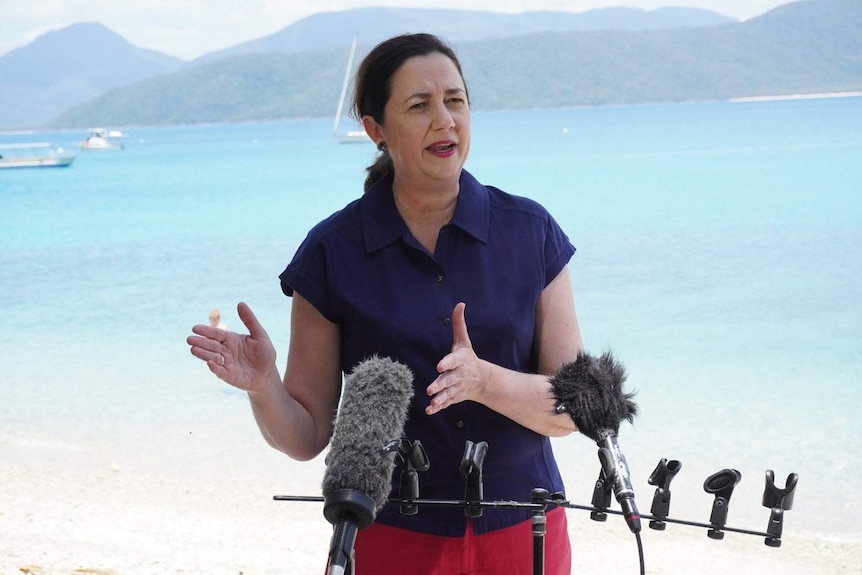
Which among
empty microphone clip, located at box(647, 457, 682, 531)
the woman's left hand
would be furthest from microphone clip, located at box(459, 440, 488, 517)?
empty microphone clip, located at box(647, 457, 682, 531)

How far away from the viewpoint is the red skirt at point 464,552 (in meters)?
1.80

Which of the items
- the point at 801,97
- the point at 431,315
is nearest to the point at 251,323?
the point at 431,315

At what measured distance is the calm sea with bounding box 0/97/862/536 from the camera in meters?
8.52

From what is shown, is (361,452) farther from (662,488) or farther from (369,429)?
(662,488)

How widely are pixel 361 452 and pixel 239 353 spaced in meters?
0.48

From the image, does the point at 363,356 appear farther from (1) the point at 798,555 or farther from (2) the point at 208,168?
(2) the point at 208,168

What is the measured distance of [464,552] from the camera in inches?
70.8

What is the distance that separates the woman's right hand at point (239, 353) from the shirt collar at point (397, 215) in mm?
275

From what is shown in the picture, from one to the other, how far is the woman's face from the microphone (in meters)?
0.56

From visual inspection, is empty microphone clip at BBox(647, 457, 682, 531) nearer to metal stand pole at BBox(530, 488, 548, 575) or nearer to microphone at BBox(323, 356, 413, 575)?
metal stand pole at BBox(530, 488, 548, 575)

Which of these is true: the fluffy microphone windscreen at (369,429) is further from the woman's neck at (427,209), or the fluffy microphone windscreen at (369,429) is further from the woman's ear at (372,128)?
the woman's ear at (372,128)

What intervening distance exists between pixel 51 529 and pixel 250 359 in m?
5.05

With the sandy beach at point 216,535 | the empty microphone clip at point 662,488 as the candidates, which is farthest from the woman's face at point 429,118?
the sandy beach at point 216,535

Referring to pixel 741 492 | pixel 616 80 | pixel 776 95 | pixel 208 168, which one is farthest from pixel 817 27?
pixel 741 492
